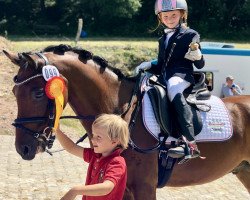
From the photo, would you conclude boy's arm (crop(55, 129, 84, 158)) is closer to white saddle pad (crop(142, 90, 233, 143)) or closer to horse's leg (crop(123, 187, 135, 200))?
horse's leg (crop(123, 187, 135, 200))

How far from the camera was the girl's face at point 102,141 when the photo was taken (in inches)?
136

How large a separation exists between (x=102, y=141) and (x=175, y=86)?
139 centimetres

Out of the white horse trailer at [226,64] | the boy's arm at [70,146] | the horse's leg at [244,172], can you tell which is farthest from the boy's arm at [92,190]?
the white horse trailer at [226,64]

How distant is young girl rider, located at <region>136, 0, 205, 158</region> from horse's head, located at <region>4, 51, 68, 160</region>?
3.65 feet

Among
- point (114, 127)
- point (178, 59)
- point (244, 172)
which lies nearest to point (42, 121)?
point (114, 127)

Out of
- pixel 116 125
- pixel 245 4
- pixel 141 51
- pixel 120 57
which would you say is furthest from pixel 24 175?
pixel 245 4

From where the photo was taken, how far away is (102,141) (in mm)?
3500

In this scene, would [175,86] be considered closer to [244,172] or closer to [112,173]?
[112,173]

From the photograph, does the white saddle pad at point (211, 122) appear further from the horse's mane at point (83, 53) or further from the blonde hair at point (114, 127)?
the blonde hair at point (114, 127)

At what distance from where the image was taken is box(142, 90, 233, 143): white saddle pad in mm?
4723

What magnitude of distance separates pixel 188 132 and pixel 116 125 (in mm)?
1376

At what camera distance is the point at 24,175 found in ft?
30.0

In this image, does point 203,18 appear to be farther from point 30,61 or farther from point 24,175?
point 30,61

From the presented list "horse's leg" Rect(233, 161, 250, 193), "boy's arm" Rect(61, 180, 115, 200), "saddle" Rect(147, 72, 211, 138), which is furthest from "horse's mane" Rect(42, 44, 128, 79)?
"horse's leg" Rect(233, 161, 250, 193)
